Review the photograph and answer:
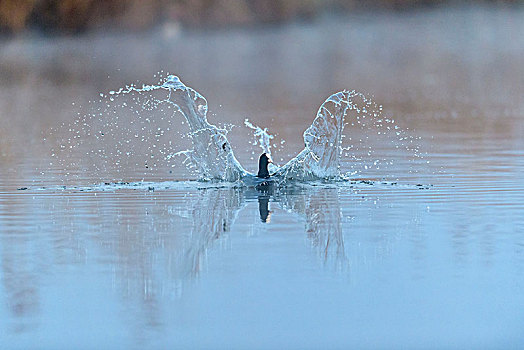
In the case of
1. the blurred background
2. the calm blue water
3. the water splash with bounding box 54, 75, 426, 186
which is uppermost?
the blurred background

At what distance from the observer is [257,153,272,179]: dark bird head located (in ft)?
51.0

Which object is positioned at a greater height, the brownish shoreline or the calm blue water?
the brownish shoreline

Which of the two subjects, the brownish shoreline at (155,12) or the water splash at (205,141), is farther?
the brownish shoreline at (155,12)

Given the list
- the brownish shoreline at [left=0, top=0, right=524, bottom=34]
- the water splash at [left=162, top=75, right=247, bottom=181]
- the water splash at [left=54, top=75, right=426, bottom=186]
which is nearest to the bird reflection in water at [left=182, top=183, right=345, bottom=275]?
the water splash at [left=162, top=75, right=247, bottom=181]

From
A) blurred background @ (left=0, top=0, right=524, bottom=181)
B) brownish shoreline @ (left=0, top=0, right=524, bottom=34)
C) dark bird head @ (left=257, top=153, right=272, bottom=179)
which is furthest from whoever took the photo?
brownish shoreline @ (left=0, top=0, right=524, bottom=34)

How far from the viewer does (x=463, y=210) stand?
12500mm

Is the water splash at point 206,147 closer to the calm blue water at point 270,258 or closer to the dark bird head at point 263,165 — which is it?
the dark bird head at point 263,165

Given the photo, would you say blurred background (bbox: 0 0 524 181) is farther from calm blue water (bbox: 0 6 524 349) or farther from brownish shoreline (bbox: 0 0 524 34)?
calm blue water (bbox: 0 6 524 349)

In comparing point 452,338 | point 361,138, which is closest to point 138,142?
point 361,138

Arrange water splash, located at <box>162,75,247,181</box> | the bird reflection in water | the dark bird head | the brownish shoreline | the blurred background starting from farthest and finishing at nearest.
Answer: the brownish shoreline < the blurred background < water splash, located at <box>162,75,247,181</box> < the dark bird head < the bird reflection in water

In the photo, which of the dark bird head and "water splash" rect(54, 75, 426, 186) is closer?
the dark bird head

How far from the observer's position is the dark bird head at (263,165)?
15.6 m

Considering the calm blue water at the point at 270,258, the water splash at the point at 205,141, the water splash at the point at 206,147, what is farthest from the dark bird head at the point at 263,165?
the calm blue water at the point at 270,258

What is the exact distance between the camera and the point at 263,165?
1557cm
